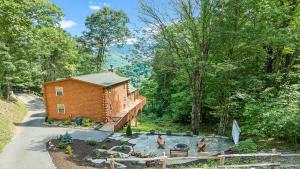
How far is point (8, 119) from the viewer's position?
28.5m

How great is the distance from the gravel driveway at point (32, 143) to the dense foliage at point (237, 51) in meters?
10.1

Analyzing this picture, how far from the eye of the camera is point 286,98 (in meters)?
19.1

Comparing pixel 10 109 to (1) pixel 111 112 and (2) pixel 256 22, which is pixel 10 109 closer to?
(1) pixel 111 112

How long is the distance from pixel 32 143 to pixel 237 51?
19.1 m

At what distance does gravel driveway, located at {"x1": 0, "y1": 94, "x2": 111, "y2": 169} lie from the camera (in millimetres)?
17609

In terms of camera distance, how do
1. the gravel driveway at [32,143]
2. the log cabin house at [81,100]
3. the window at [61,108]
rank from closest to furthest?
the gravel driveway at [32,143] → the log cabin house at [81,100] → the window at [61,108]

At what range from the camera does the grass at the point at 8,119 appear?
22.9 meters

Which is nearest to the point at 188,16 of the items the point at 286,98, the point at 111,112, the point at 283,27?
the point at 283,27

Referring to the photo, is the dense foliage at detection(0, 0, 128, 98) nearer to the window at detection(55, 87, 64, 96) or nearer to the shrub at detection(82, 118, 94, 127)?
the window at detection(55, 87, 64, 96)

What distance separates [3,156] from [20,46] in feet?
70.5

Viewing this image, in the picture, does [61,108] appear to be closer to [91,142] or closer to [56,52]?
[91,142]

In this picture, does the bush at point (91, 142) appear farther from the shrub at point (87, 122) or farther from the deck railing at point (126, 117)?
the shrub at point (87, 122)

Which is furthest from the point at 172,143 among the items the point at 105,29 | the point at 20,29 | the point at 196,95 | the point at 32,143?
the point at 105,29

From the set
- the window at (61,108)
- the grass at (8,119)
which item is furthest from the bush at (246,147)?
the window at (61,108)
